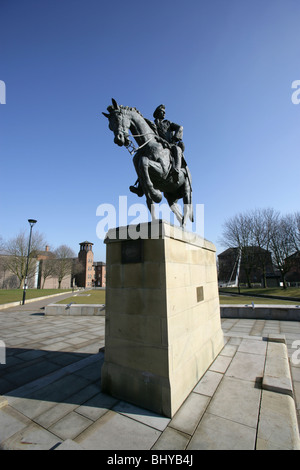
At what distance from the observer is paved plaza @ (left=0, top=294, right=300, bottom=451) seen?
7.61ft

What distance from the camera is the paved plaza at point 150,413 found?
2.32 m

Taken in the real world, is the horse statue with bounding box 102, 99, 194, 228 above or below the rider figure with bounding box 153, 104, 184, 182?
below

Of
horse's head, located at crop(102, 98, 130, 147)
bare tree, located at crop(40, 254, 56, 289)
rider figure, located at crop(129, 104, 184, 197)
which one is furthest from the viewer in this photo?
bare tree, located at crop(40, 254, 56, 289)

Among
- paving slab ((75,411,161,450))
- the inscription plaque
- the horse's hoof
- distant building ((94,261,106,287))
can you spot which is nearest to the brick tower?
distant building ((94,261,106,287))

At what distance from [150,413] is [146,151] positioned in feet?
15.7

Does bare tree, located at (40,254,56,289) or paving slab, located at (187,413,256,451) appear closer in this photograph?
paving slab, located at (187,413,256,451)

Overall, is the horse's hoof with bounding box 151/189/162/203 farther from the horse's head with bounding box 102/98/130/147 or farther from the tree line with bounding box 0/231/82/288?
the tree line with bounding box 0/231/82/288

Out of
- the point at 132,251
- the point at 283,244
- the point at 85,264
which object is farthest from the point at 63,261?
the point at 132,251

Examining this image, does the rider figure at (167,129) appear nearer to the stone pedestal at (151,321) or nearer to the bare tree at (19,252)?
the stone pedestal at (151,321)

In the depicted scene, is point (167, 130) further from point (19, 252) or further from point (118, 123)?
point (19, 252)

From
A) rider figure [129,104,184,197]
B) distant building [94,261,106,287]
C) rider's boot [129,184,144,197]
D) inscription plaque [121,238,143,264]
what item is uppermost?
rider figure [129,104,184,197]

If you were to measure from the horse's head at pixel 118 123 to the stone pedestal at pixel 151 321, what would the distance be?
81.1 inches

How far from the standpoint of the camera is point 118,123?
4.30 m
